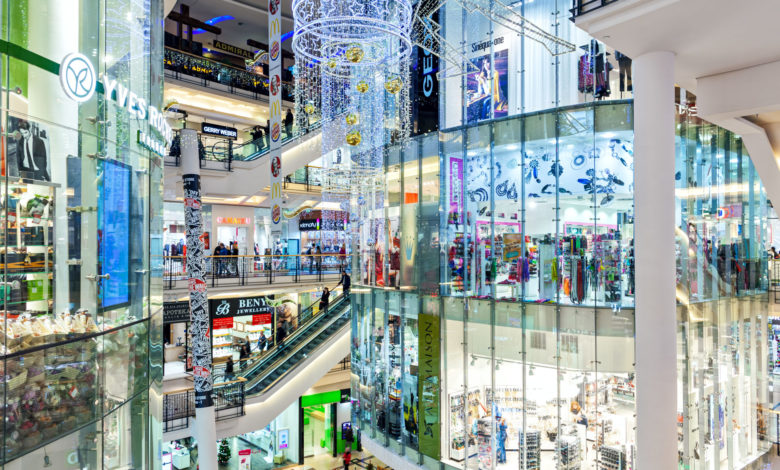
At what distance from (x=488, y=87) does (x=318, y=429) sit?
14.2 meters

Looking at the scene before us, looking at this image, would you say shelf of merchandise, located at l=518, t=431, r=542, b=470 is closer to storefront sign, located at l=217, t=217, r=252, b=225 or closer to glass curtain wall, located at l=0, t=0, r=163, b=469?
glass curtain wall, located at l=0, t=0, r=163, b=469

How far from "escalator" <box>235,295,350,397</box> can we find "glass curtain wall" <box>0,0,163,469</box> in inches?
382

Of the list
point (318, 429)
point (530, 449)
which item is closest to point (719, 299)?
point (530, 449)

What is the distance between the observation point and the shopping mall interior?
12.9ft

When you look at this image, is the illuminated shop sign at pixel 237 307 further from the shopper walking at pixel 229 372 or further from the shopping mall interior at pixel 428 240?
the shopper walking at pixel 229 372

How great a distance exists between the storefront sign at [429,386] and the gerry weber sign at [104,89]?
6.48 metres

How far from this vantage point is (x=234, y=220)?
22.0 metres

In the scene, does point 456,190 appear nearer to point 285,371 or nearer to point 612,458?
point 612,458

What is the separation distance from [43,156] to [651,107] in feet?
16.5

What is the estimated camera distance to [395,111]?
11.9m

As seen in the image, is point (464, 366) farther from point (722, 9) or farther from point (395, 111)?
point (722, 9)

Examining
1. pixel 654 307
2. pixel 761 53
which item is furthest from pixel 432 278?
pixel 761 53

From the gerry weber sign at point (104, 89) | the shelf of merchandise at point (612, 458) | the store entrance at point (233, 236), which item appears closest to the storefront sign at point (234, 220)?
the store entrance at point (233, 236)

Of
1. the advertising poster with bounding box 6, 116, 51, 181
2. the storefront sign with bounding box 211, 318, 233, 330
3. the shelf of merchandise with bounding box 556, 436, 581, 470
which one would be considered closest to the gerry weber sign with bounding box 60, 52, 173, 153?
the advertising poster with bounding box 6, 116, 51, 181
